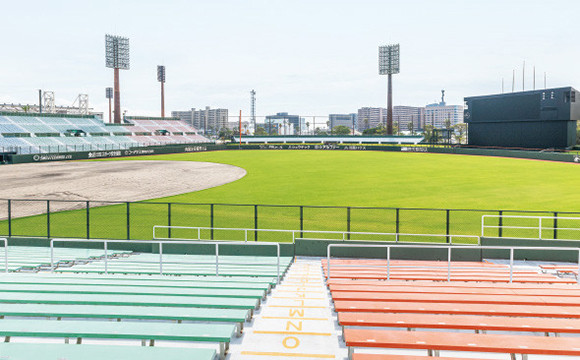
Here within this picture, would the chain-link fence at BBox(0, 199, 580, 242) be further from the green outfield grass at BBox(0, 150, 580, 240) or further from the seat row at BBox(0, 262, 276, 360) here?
the seat row at BBox(0, 262, 276, 360)

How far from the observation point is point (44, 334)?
511cm

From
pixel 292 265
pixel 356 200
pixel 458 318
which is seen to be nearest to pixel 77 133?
pixel 356 200

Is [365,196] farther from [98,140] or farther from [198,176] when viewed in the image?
[98,140]

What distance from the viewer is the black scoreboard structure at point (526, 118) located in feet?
192

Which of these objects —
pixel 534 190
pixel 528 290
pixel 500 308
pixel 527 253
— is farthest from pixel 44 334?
pixel 534 190

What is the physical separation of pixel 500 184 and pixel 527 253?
2079cm

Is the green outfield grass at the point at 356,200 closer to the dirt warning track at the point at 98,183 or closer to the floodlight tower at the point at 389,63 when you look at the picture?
the dirt warning track at the point at 98,183

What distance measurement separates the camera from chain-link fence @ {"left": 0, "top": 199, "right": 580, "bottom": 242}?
19578 millimetres

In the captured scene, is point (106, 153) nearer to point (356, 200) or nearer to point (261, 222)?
point (356, 200)

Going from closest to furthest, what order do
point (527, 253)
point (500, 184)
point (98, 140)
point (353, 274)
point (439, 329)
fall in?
point (439, 329)
point (353, 274)
point (527, 253)
point (500, 184)
point (98, 140)

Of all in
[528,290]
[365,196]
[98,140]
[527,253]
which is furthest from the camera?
[98,140]

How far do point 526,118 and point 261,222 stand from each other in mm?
53327

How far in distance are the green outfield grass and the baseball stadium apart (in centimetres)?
17

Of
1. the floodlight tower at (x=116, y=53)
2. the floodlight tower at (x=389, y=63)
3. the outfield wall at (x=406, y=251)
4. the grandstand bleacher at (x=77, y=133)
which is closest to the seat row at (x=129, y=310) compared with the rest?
the outfield wall at (x=406, y=251)
